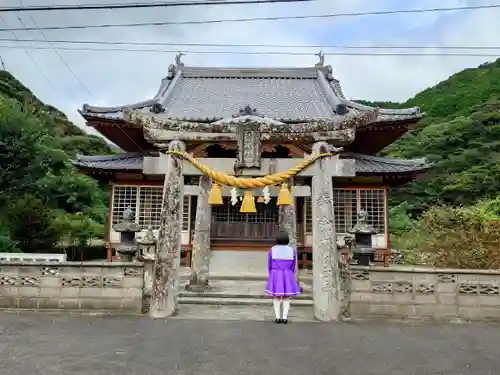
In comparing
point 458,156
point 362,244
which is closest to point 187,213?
point 362,244

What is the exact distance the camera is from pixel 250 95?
17.6m

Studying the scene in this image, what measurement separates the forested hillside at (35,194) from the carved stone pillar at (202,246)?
6406 millimetres

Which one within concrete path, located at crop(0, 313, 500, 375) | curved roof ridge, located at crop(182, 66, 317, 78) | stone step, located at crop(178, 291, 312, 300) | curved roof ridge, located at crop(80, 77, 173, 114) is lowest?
concrete path, located at crop(0, 313, 500, 375)

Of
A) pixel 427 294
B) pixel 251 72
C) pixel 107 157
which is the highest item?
pixel 251 72

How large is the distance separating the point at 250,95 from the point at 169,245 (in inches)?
451

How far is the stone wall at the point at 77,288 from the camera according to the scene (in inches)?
289

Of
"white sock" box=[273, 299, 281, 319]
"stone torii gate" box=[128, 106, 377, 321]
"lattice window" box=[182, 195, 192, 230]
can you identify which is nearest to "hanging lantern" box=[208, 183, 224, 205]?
"stone torii gate" box=[128, 106, 377, 321]

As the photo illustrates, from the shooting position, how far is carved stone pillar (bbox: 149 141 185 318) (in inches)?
284

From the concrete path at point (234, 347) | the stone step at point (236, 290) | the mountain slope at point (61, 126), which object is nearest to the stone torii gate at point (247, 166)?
the concrete path at point (234, 347)

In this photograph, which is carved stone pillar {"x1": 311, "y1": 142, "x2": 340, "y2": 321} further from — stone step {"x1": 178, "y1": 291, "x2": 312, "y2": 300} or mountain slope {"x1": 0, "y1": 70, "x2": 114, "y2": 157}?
mountain slope {"x1": 0, "y1": 70, "x2": 114, "y2": 157}

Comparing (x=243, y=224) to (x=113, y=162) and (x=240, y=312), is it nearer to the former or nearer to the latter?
(x=113, y=162)

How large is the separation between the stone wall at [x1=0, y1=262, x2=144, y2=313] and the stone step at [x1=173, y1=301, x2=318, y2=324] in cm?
101

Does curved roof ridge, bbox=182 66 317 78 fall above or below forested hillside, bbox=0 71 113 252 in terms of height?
above

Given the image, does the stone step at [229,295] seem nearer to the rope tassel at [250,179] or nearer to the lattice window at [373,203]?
the rope tassel at [250,179]
